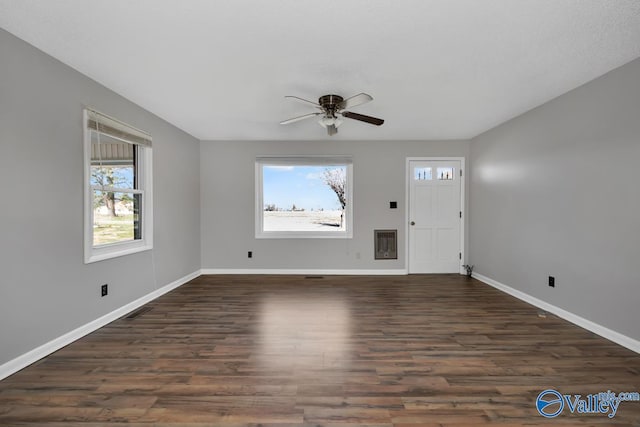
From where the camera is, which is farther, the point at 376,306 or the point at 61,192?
the point at 376,306

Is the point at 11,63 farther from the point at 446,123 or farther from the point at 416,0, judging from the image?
the point at 446,123

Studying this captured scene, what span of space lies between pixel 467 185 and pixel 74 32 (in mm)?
5386

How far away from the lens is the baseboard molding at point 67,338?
1955 millimetres

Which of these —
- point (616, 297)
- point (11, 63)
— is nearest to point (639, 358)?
point (616, 297)

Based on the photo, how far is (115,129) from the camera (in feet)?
9.58

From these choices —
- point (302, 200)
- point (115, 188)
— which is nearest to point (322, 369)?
point (115, 188)

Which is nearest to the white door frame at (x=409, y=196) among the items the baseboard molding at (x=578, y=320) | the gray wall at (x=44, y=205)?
the baseboard molding at (x=578, y=320)

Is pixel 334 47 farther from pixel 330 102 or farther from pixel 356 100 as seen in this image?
pixel 330 102

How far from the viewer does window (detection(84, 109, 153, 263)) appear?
2.65 m

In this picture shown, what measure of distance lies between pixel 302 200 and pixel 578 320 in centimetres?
396

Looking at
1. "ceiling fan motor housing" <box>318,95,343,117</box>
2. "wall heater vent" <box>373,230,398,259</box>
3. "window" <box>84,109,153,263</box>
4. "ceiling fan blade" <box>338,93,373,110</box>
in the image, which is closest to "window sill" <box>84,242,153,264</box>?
"window" <box>84,109,153,263</box>

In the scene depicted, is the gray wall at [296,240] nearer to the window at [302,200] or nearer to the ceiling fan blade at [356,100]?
the window at [302,200]

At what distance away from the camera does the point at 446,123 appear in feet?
13.1

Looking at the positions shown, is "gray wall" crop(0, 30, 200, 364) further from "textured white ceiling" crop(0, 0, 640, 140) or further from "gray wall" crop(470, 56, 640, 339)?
"gray wall" crop(470, 56, 640, 339)
